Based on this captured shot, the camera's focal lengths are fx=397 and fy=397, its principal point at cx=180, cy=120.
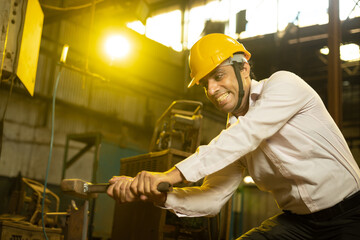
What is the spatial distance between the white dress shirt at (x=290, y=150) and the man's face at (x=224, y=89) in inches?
13.6

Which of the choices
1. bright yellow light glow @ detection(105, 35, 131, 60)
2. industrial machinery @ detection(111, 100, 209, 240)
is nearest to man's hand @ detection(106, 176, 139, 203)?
industrial machinery @ detection(111, 100, 209, 240)

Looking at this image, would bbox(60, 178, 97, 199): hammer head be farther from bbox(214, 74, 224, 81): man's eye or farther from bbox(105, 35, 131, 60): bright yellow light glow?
bbox(105, 35, 131, 60): bright yellow light glow

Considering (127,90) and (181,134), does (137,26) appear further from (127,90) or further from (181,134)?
(181,134)

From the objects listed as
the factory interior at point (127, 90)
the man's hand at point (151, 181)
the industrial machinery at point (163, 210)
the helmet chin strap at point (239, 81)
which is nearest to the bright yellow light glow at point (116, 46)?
the factory interior at point (127, 90)

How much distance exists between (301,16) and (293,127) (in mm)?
10670

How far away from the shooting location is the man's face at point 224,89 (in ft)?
9.23

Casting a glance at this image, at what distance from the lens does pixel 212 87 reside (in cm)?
284

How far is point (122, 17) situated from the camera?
45.1 ft

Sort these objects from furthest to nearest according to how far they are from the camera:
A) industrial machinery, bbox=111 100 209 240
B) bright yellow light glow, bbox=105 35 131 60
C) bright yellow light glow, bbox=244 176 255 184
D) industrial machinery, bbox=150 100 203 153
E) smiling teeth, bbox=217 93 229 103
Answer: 1. bright yellow light glow, bbox=244 176 255 184
2. bright yellow light glow, bbox=105 35 131 60
3. industrial machinery, bbox=150 100 203 153
4. industrial machinery, bbox=111 100 209 240
5. smiling teeth, bbox=217 93 229 103

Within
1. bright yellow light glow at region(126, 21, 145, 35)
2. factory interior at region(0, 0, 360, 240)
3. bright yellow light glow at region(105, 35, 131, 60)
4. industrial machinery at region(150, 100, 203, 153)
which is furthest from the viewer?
bright yellow light glow at region(126, 21, 145, 35)

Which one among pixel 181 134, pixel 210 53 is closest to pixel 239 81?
pixel 210 53

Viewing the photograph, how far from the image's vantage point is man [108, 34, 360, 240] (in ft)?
7.57

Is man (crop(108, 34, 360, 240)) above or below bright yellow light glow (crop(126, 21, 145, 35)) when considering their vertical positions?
below

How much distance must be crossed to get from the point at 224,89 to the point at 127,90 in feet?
39.7
